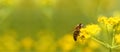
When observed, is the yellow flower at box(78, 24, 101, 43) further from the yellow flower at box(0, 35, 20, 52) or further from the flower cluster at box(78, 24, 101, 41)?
the yellow flower at box(0, 35, 20, 52)

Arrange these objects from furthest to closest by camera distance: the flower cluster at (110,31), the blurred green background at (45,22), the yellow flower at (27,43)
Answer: the yellow flower at (27,43), the blurred green background at (45,22), the flower cluster at (110,31)

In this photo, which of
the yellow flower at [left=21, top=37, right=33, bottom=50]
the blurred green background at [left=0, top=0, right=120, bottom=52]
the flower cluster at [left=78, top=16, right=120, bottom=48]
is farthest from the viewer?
the yellow flower at [left=21, top=37, right=33, bottom=50]

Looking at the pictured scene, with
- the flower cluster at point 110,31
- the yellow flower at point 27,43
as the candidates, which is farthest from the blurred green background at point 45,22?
the flower cluster at point 110,31

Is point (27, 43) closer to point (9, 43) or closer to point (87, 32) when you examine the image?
point (9, 43)

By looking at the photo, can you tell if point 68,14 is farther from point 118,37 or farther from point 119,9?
point 118,37

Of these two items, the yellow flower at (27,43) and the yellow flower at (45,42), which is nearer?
the yellow flower at (45,42)

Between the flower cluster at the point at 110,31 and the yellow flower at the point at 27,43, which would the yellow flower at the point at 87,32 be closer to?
the flower cluster at the point at 110,31

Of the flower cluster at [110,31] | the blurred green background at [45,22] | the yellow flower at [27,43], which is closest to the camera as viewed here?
the flower cluster at [110,31]

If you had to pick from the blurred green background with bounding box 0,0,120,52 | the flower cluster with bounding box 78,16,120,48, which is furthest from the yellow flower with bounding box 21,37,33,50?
the flower cluster with bounding box 78,16,120,48

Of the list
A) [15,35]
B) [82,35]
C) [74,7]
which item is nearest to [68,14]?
[74,7]
